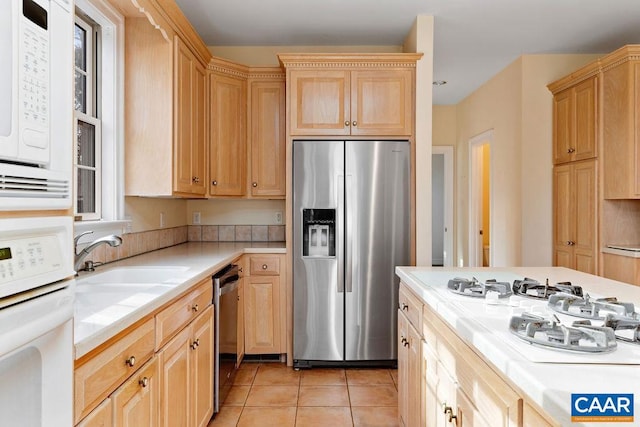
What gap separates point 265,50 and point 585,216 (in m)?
3.27

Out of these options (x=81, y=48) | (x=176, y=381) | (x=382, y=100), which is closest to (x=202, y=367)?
(x=176, y=381)

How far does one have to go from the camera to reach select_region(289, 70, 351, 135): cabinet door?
126 inches

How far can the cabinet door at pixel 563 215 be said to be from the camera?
3883mm

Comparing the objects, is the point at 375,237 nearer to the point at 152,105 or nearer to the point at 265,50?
the point at 152,105

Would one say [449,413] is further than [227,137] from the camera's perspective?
No

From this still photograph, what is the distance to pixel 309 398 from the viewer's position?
8.87 ft

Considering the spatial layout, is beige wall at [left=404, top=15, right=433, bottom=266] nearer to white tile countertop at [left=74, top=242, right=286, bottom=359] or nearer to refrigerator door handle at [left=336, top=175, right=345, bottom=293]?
refrigerator door handle at [left=336, top=175, right=345, bottom=293]

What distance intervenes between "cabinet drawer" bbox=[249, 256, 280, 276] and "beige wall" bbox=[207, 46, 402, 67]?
179 cm

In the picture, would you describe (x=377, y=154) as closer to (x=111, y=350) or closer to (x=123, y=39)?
(x=123, y=39)

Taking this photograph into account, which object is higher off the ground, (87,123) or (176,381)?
(87,123)

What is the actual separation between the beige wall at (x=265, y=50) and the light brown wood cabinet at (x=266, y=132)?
15.8 inches

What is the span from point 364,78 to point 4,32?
9.15ft

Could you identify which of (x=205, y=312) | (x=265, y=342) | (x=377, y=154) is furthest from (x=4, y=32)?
(x=265, y=342)

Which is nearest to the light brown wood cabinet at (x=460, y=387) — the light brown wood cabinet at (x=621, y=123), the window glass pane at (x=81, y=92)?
the window glass pane at (x=81, y=92)
